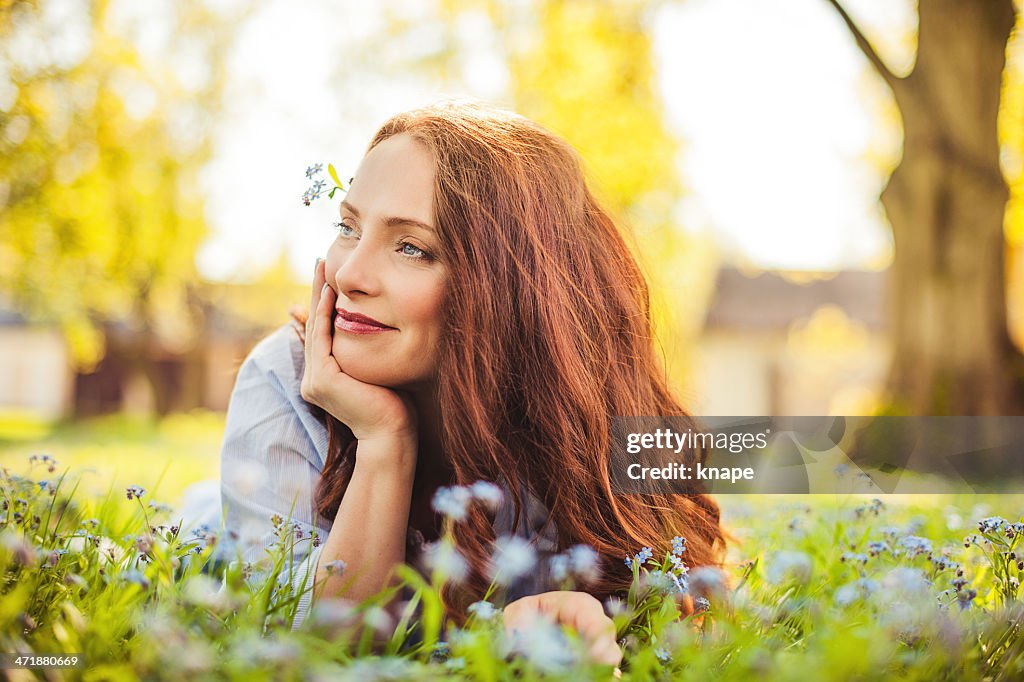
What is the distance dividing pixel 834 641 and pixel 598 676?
1.19ft

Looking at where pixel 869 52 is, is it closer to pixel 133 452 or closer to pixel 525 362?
pixel 525 362

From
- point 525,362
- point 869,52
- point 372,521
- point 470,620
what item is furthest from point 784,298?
point 470,620

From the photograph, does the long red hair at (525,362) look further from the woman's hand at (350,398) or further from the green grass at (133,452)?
the green grass at (133,452)

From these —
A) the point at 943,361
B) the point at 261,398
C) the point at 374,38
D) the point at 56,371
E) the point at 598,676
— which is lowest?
the point at 56,371

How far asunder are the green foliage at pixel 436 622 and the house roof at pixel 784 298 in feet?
66.5

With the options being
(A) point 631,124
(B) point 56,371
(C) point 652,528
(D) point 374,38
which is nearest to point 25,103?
(D) point 374,38


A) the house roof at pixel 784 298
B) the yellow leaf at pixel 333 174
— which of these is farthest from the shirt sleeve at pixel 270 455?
the house roof at pixel 784 298

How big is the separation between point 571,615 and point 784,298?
22350 mm

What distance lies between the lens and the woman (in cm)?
194

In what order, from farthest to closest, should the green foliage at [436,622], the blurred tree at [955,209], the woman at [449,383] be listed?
1. the blurred tree at [955,209]
2. the woman at [449,383]
3. the green foliage at [436,622]

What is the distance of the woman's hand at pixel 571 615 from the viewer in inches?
58.4

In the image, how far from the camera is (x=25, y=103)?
886 cm

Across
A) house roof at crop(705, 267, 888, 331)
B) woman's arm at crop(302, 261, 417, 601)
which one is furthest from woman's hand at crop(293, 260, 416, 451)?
house roof at crop(705, 267, 888, 331)

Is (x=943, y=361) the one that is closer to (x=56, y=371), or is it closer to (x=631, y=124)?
(x=631, y=124)
